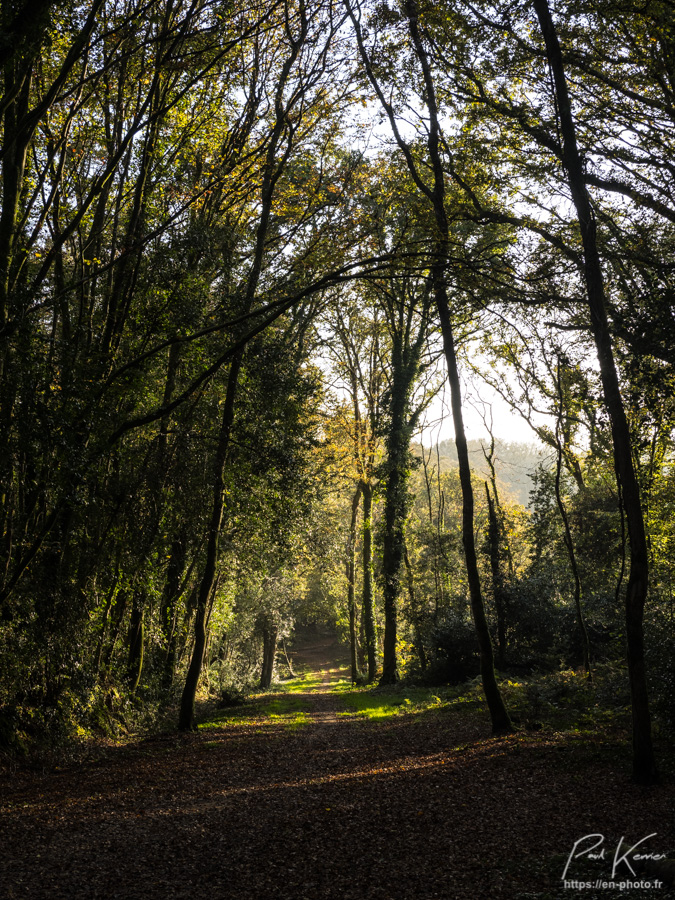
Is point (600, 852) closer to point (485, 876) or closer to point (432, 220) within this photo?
point (485, 876)

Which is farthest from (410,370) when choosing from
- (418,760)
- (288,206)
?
(418,760)

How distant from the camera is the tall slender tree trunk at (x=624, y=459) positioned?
22.0ft

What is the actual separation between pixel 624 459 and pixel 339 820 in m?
5.87

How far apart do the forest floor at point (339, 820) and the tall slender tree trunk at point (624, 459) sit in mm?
681

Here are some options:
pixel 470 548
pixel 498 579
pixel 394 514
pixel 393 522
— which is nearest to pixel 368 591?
pixel 393 522

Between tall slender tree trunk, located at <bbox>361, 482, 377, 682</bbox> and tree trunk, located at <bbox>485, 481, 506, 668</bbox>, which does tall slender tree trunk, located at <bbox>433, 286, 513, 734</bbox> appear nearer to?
tree trunk, located at <bbox>485, 481, 506, 668</bbox>

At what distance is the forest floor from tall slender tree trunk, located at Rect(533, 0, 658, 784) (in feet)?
2.24

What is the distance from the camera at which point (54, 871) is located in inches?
198

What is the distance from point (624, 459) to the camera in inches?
284

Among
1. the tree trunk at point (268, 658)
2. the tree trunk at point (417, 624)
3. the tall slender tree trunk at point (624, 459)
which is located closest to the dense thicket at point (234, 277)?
the tall slender tree trunk at point (624, 459)

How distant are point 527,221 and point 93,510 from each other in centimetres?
1105

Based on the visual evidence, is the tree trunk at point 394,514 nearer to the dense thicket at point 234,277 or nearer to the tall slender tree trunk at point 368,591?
the tall slender tree trunk at point 368,591

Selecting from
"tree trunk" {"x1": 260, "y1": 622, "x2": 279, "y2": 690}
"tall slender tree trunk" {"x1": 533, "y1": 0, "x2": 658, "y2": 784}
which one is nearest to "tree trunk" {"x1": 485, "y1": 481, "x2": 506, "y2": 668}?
"tall slender tree trunk" {"x1": 533, "y1": 0, "x2": 658, "y2": 784}

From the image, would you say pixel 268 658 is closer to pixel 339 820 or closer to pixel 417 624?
pixel 417 624
